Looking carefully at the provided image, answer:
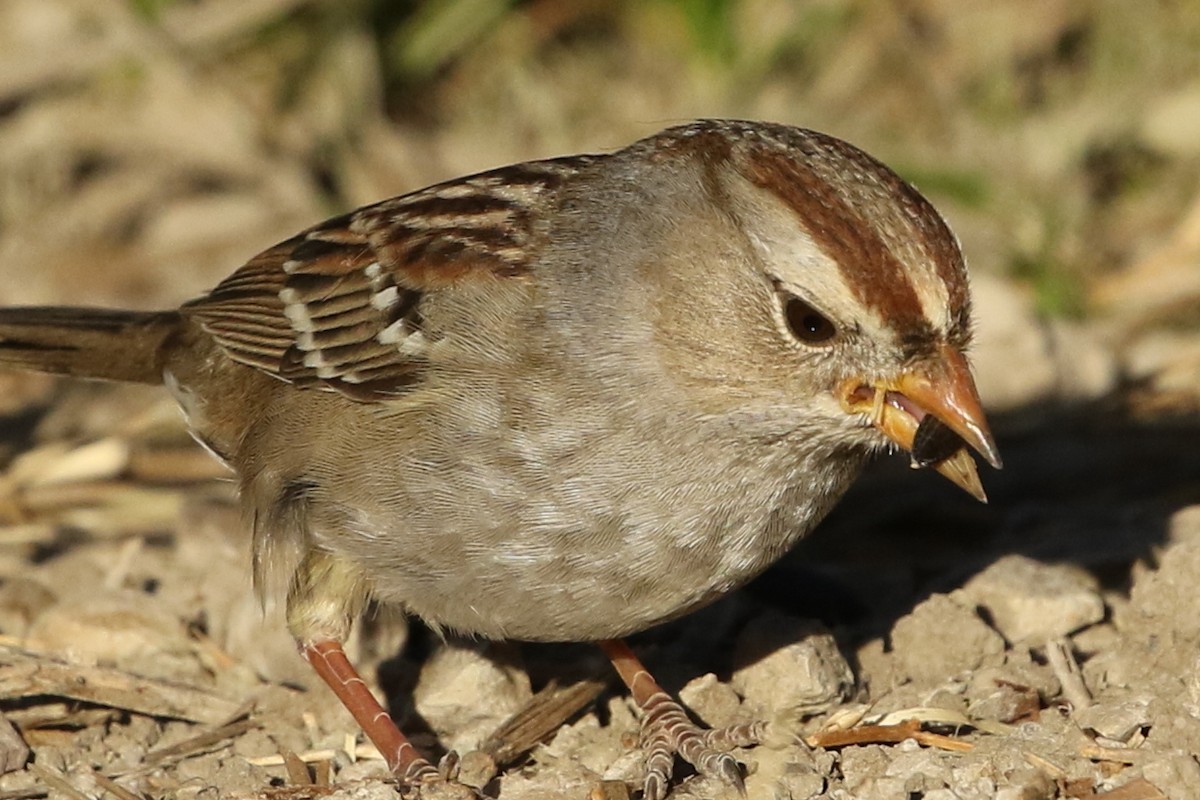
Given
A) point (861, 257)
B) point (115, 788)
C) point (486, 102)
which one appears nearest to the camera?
point (861, 257)

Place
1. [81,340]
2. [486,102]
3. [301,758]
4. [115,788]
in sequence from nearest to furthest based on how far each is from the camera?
[115,788]
[301,758]
[81,340]
[486,102]

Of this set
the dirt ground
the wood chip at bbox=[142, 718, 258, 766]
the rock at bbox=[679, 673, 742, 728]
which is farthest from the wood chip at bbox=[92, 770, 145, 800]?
the rock at bbox=[679, 673, 742, 728]

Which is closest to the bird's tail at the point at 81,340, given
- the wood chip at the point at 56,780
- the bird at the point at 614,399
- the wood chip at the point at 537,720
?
the bird at the point at 614,399

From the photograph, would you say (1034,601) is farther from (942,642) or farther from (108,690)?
(108,690)

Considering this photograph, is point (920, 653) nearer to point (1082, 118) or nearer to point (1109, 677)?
point (1109, 677)

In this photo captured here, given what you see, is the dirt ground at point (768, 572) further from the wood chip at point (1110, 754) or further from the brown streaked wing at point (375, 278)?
the brown streaked wing at point (375, 278)

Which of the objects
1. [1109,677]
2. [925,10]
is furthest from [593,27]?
[1109,677]

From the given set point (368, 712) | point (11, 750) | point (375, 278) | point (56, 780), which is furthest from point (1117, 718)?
point (11, 750)
